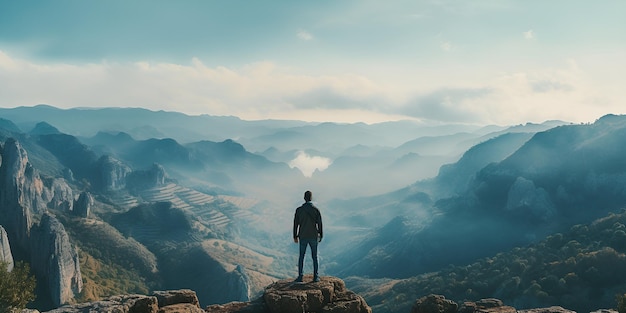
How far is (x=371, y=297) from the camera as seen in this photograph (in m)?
182

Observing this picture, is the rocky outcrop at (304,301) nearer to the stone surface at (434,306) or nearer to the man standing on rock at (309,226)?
the man standing on rock at (309,226)

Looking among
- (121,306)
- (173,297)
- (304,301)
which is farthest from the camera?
(173,297)

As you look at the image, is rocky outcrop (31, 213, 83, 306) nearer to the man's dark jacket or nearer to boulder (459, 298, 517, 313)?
the man's dark jacket

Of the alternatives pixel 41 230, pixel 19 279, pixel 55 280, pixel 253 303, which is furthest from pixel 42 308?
pixel 253 303

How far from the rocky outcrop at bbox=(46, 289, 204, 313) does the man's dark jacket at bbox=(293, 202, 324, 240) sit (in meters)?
7.78

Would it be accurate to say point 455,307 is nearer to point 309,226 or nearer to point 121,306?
point 309,226

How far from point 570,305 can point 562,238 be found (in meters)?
56.6

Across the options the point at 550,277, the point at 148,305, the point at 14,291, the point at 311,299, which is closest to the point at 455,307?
the point at 311,299

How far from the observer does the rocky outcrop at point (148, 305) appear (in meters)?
22.2

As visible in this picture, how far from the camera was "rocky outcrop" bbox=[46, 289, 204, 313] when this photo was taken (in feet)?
72.8

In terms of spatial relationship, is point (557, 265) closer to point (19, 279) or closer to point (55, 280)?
point (19, 279)

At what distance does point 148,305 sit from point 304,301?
28.5 ft

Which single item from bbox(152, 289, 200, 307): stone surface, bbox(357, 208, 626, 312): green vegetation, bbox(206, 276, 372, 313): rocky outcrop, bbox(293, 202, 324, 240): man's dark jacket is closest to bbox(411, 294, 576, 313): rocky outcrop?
bbox(206, 276, 372, 313): rocky outcrop

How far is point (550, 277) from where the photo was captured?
11719 cm
